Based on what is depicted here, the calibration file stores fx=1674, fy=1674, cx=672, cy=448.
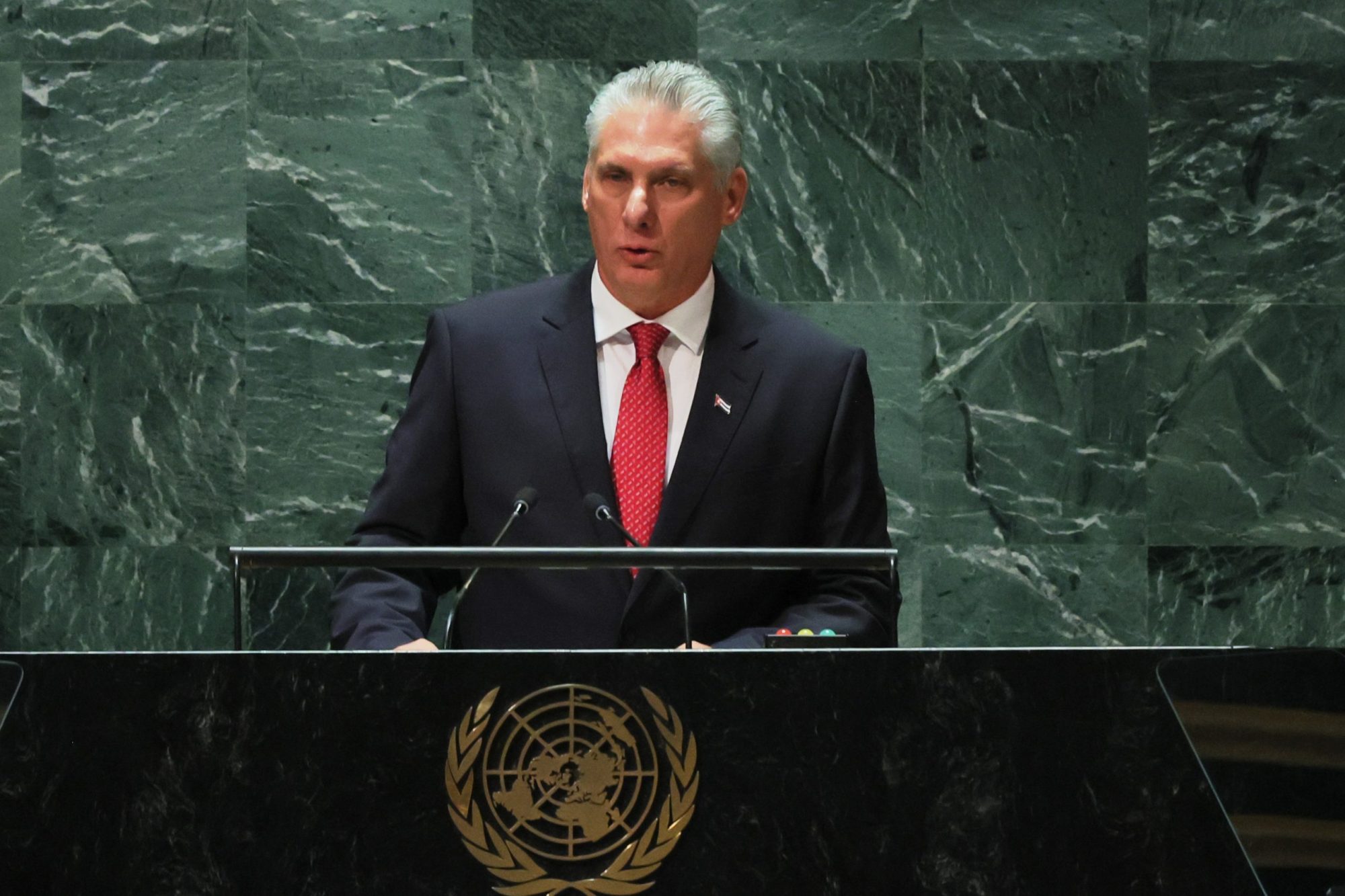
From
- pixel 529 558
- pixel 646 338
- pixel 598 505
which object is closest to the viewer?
pixel 529 558

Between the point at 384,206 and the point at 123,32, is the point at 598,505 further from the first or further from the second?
the point at 123,32

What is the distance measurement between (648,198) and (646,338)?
9.6 inches

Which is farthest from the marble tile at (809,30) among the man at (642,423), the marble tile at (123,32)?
the man at (642,423)

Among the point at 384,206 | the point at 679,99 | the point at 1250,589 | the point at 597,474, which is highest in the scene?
the point at 679,99

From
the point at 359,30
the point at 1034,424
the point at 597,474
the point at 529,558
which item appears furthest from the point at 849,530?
the point at 359,30

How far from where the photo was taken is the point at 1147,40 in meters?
4.25

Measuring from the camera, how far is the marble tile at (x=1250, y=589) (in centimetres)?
426

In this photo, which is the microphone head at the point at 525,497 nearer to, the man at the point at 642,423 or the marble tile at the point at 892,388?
the man at the point at 642,423

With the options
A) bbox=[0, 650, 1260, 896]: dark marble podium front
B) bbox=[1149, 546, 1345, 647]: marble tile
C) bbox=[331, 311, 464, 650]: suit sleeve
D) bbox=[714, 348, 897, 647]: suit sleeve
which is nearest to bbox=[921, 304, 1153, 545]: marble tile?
bbox=[1149, 546, 1345, 647]: marble tile

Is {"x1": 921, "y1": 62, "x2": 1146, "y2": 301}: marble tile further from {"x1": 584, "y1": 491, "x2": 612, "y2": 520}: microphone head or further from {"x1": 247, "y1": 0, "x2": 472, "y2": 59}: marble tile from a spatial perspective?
{"x1": 584, "y1": 491, "x2": 612, "y2": 520}: microphone head

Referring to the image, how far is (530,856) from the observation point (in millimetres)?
1653

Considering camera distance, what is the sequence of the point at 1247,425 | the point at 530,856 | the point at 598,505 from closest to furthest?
1. the point at 530,856
2. the point at 598,505
3. the point at 1247,425

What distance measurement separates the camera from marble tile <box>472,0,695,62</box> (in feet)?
13.8

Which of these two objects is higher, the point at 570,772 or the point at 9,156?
the point at 9,156
